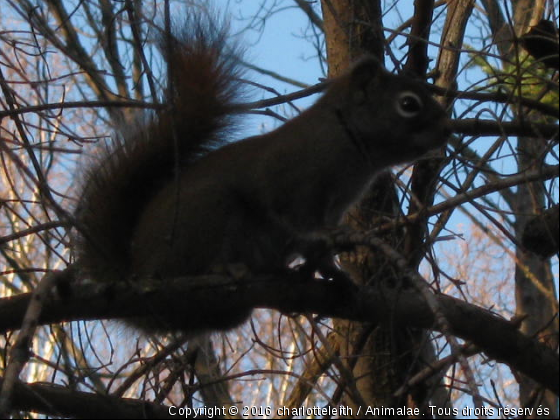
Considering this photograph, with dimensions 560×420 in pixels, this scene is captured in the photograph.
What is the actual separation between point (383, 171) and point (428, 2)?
0.76m

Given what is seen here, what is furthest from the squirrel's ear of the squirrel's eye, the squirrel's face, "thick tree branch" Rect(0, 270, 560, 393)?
"thick tree branch" Rect(0, 270, 560, 393)

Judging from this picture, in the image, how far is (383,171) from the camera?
368 centimetres

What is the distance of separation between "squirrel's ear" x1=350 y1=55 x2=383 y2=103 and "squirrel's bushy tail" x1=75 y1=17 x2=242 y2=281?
0.50m

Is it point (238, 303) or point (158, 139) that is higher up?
point (158, 139)

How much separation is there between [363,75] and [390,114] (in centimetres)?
21

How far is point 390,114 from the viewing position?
358 cm

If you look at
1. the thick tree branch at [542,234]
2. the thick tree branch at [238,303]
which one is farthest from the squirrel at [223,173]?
the thick tree branch at [542,234]

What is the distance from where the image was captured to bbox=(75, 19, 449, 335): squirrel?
332cm

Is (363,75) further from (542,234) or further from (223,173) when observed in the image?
(542,234)

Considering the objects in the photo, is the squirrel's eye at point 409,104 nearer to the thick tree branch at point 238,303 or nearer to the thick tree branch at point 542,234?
the thick tree branch at point 238,303

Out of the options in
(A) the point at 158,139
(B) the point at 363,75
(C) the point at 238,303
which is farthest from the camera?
(B) the point at 363,75

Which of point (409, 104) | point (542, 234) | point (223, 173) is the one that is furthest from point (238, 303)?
point (409, 104)

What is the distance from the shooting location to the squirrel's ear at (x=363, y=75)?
11.6 ft

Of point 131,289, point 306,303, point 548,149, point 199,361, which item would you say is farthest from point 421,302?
point 199,361
